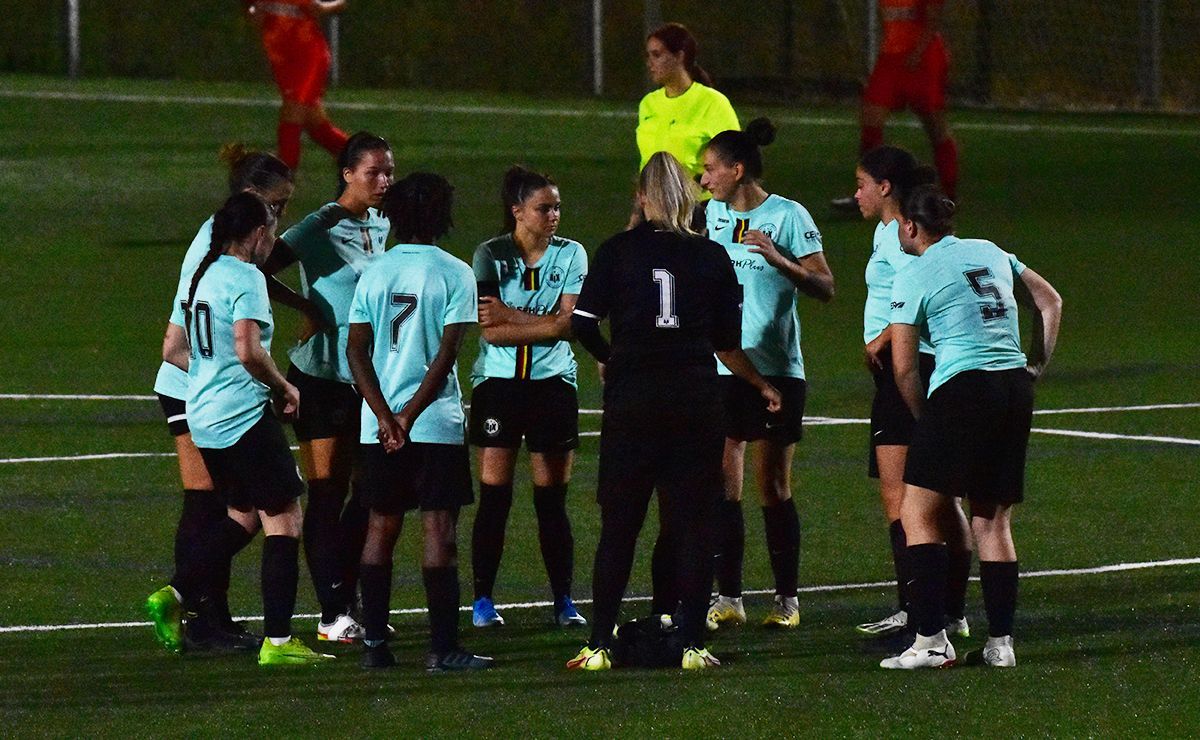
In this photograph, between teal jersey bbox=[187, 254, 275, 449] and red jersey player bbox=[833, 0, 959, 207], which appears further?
red jersey player bbox=[833, 0, 959, 207]

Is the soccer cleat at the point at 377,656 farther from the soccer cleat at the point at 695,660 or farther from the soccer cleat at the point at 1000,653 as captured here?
the soccer cleat at the point at 1000,653

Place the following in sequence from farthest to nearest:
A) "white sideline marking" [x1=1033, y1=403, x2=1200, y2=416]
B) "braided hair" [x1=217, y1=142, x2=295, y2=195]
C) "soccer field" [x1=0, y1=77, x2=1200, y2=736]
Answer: "white sideline marking" [x1=1033, y1=403, x2=1200, y2=416]
"braided hair" [x1=217, y1=142, x2=295, y2=195]
"soccer field" [x1=0, y1=77, x2=1200, y2=736]

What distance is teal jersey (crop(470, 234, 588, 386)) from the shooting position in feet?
30.5

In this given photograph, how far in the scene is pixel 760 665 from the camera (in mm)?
8430

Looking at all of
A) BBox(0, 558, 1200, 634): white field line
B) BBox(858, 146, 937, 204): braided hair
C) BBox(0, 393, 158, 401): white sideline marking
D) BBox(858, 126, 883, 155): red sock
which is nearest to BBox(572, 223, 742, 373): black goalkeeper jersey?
BBox(858, 146, 937, 204): braided hair

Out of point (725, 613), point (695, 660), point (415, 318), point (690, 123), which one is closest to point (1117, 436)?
point (690, 123)

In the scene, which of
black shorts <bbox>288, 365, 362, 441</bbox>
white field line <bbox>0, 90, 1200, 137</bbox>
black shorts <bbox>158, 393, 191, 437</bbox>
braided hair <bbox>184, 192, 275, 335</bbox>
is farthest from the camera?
white field line <bbox>0, 90, 1200, 137</bbox>

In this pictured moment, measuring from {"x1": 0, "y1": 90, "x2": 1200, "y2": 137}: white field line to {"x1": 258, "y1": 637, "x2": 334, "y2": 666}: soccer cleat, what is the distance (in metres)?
19.4

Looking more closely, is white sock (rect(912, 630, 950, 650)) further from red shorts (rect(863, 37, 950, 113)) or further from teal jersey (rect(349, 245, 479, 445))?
red shorts (rect(863, 37, 950, 113))

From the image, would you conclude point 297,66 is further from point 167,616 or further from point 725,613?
point 167,616

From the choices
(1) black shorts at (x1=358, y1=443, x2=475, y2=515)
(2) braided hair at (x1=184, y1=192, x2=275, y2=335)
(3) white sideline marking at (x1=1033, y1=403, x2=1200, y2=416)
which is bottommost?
(3) white sideline marking at (x1=1033, y1=403, x2=1200, y2=416)

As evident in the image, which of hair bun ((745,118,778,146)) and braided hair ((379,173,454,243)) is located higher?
hair bun ((745,118,778,146))

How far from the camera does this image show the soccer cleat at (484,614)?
9312mm

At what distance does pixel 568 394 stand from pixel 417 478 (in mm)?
1198
